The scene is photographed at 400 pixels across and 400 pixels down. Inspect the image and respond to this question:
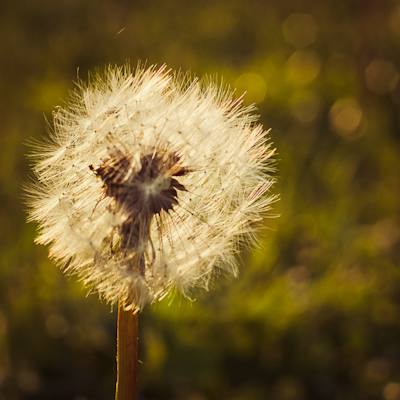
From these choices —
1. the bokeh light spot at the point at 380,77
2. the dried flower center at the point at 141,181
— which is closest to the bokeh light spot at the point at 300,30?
the bokeh light spot at the point at 380,77

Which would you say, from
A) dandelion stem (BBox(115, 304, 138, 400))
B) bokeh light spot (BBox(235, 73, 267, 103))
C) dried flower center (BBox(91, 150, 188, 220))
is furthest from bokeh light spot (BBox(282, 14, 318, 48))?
dandelion stem (BBox(115, 304, 138, 400))

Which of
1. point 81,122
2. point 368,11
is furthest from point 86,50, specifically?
point 81,122

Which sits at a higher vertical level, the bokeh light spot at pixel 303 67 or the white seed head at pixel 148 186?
the bokeh light spot at pixel 303 67

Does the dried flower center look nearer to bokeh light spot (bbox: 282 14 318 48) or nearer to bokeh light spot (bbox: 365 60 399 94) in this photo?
bokeh light spot (bbox: 365 60 399 94)

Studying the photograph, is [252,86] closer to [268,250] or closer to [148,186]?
[268,250]

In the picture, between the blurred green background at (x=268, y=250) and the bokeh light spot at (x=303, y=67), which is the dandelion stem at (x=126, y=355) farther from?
the bokeh light spot at (x=303, y=67)
